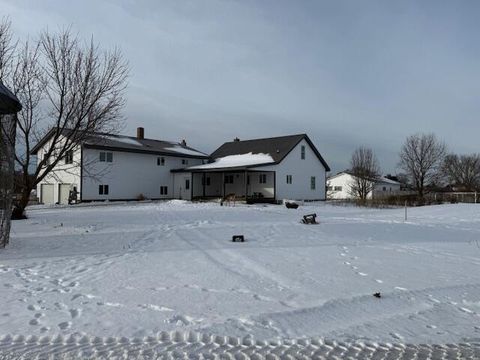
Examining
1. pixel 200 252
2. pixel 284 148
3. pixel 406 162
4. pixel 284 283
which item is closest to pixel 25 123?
pixel 200 252

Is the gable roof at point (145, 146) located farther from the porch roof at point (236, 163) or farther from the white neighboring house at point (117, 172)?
the porch roof at point (236, 163)

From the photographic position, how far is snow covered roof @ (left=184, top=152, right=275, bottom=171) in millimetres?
35344

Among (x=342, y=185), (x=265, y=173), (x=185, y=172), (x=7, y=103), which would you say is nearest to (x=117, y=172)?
(x=185, y=172)

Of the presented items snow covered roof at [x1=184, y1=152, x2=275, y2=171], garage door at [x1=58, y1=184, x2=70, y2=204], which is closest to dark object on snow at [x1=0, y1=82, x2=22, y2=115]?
snow covered roof at [x1=184, y1=152, x2=275, y2=171]

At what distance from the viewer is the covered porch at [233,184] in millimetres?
36219

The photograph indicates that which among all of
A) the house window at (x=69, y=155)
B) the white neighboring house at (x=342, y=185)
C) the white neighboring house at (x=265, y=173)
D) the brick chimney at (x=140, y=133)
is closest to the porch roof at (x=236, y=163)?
the white neighboring house at (x=265, y=173)

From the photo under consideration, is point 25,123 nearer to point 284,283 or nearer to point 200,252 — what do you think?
point 200,252

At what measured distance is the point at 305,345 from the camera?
4422mm

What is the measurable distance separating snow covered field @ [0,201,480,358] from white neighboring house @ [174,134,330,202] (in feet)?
75.8

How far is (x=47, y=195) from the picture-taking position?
36.4 meters

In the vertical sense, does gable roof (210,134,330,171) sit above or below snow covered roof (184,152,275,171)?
above

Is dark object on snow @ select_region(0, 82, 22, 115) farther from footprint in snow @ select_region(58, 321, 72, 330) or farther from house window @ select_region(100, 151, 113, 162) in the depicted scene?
house window @ select_region(100, 151, 113, 162)

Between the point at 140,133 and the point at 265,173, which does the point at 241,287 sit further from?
the point at 140,133

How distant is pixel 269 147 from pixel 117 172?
14237 mm
